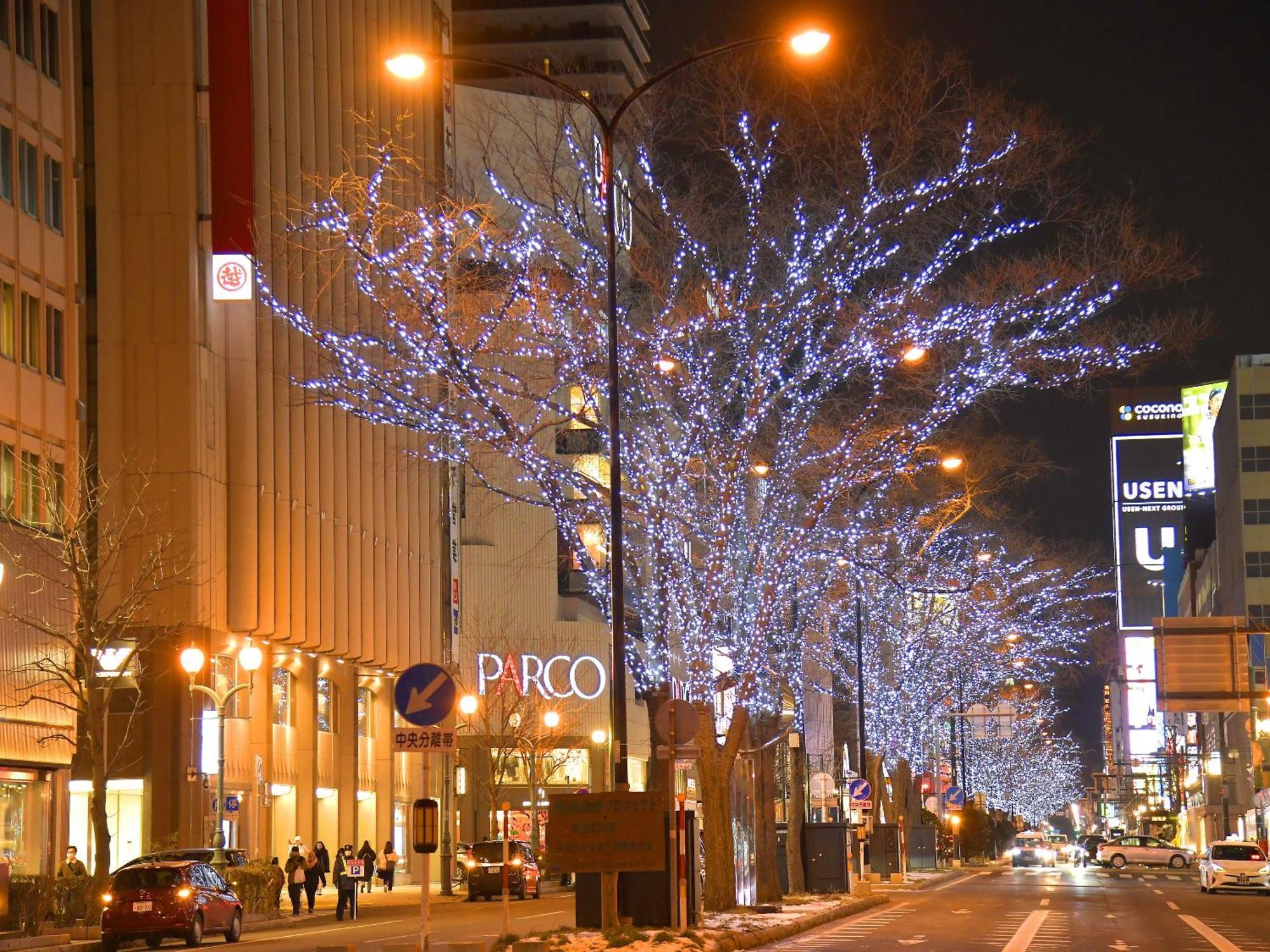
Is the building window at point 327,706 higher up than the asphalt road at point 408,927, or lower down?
higher up

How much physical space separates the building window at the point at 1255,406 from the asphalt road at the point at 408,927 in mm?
72737

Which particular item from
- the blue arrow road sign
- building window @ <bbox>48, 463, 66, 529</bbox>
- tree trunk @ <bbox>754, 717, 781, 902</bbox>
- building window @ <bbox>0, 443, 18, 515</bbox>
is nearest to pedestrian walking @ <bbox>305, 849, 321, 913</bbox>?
building window @ <bbox>48, 463, 66, 529</bbox>

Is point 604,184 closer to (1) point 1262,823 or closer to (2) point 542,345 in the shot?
(2) point 542,345

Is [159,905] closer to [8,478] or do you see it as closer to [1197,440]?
[8,478]

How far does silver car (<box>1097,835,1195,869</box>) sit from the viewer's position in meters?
74.6

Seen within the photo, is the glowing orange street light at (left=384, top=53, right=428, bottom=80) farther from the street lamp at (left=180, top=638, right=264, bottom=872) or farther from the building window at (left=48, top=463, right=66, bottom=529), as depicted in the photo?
the building window at (left=48, top=463, right=66, bottom=529)

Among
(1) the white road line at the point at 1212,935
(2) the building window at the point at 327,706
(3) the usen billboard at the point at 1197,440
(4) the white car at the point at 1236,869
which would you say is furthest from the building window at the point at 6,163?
(3) the usen billboard at the point at 1197,440

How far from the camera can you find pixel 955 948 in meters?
22.1

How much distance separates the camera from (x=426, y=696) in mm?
15938

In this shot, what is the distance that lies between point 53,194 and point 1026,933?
2742cm

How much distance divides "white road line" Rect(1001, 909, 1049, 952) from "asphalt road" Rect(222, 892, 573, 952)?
6.83m

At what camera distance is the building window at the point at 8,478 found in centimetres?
3622

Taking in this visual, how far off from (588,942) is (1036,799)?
178670mm

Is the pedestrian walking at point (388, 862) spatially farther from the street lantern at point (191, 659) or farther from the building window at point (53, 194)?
the building window at point (53, 194)
